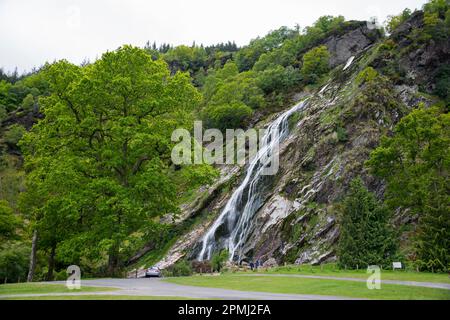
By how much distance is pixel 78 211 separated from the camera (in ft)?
85.2

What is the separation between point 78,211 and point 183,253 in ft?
59.3

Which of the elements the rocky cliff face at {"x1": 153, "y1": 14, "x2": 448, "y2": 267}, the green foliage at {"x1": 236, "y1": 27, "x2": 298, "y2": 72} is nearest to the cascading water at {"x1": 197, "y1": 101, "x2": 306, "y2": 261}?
the rocky cliff face at {"x1": 153, "y1": 14, "x2": 448, "y2": 267}

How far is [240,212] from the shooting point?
41.1 m

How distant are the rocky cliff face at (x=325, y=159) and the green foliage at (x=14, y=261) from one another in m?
12.7

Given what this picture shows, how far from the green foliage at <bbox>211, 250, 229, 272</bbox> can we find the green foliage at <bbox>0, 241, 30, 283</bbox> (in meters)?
17.0

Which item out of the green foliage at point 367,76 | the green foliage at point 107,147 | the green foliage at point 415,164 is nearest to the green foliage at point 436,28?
the green foliage at point 367,76

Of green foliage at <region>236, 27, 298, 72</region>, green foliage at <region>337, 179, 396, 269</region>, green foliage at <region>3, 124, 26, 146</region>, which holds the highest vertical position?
green foliage at <region>236, 27, 298, 72</region>

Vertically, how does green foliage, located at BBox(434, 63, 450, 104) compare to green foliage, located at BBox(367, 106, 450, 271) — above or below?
above

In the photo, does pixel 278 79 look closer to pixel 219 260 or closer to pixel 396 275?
pixel 219 260

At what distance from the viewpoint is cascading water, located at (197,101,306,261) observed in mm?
A: 38875

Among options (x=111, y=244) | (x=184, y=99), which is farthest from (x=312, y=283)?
(x=184, y=99)

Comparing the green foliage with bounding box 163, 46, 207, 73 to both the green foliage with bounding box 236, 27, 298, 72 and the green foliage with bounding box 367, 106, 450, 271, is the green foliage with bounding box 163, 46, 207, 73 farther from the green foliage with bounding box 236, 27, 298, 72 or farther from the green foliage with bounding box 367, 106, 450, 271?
the green foliage with bounding box 367, 106, 450, 271

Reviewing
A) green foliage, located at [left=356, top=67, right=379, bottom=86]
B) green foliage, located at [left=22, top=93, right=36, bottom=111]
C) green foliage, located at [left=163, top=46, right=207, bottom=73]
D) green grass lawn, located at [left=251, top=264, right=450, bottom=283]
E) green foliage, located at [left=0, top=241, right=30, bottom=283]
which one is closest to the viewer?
green grass lawn, located at [left=251, top=264, right=450, bottom=283]
